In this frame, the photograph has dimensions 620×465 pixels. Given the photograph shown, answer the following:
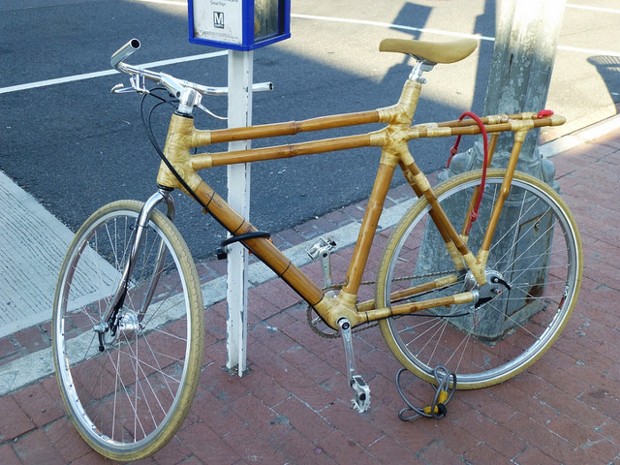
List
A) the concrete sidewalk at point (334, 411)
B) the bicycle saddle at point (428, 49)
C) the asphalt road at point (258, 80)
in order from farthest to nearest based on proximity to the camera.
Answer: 1. the asphalt road at point (258, 80)
2. the concrete sidewalk at point (334, 411)
3. the bicycle saddle at point (428, 49)

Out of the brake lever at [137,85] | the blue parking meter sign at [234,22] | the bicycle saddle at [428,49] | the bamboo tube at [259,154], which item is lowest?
the bamboo tube at [259,154]

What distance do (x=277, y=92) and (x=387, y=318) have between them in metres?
4.61

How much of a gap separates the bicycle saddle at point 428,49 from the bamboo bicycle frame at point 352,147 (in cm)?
11

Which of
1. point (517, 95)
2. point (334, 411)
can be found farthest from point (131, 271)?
point (517, 95)

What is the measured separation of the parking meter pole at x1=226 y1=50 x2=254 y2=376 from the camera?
9.59 ft

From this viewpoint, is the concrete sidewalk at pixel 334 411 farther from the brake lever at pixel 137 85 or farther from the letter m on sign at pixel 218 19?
the letter m on sign at pixel 218 19

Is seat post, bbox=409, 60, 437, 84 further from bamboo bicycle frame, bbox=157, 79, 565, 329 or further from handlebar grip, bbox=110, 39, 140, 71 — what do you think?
handlebar grip, bbox=110, 39, 140, 71

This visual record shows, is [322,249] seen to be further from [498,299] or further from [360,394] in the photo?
[498,299]

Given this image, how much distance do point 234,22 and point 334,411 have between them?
1.64 m

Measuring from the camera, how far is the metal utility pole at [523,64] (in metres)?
3.42

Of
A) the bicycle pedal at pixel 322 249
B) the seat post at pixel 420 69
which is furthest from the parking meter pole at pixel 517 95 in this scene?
the bicycle pedal at pixel 322 249

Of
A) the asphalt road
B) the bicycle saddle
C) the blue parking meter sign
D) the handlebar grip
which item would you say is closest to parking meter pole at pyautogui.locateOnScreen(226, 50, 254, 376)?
the blue parking meter sign

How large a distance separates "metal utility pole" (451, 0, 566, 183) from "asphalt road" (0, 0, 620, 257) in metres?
1.79

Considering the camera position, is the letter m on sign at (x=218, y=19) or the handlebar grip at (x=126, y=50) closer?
the handlebar grip at (x=126, y=50)
